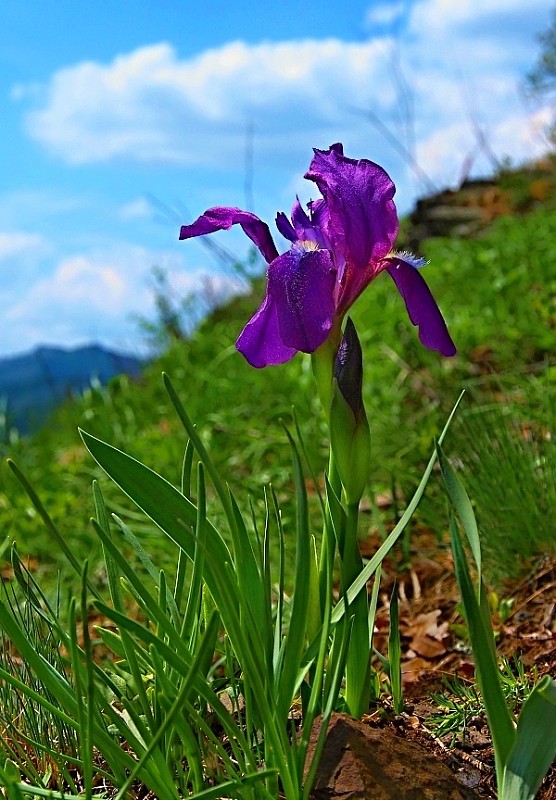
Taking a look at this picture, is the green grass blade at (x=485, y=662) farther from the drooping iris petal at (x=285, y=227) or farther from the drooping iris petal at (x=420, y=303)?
the drooping iris petal at (x=285, y=227)

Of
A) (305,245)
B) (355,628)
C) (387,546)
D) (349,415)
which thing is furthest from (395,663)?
(305,245)

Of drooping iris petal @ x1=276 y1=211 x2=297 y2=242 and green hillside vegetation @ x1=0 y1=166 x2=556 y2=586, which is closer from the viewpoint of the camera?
drooping iris petal @ x1=276 y1=211 x2=297 y2=242

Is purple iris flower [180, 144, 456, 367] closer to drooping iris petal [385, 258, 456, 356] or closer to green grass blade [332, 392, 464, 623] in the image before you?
drooping iris petal [385, 258, 456, 356]

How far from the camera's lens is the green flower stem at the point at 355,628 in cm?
132

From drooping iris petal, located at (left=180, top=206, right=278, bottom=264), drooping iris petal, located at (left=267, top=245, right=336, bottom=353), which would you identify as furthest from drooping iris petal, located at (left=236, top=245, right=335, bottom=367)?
drooping iris petal, located at (left=180, top=206, right=278, bottom=264)

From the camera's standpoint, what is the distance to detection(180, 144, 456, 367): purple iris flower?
1.24m

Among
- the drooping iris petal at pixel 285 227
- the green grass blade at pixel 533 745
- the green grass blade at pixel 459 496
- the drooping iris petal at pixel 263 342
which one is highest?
the drooping iris petal at pixel 285 227

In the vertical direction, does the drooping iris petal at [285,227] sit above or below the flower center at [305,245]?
above

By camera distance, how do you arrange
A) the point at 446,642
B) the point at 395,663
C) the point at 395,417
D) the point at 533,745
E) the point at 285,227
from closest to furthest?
1. the point at 533,745
2. the point at 285,227
3. the point at 395,663
4. the point at 446,642
5. the point at 395,417

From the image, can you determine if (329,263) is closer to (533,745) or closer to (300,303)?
(300,303)

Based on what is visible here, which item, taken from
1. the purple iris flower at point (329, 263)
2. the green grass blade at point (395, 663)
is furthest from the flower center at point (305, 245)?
the green grass blade at point (395, 663)

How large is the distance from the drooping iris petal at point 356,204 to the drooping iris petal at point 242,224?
111 mm

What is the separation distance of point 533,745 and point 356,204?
750 millimetres

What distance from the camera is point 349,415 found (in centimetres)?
128
